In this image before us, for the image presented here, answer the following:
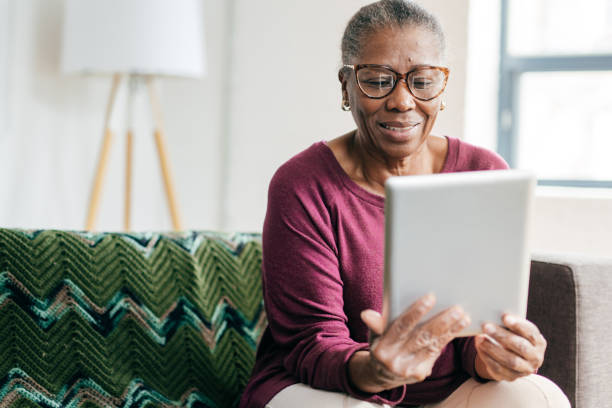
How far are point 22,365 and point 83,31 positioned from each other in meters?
1.46

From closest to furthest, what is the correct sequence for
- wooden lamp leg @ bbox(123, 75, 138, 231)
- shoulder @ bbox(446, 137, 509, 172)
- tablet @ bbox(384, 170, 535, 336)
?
tablet @ bbox(384, 170, 535, 336)
shoulder @ bbox(446, 137, 509, 172)
wooden lamp leg @ bbox(123, 75, 138, 231)

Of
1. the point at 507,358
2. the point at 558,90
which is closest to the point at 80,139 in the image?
the point at 558,90

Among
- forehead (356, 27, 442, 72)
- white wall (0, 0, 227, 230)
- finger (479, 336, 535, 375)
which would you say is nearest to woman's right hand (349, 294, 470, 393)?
finger (479, 336, 535, 375)

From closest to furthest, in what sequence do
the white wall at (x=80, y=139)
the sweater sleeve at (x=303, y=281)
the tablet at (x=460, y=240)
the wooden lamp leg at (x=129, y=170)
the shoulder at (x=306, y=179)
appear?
the tablet at (x=460, y=240)
the sweater sleeve at (x=303, y=281)
the shoulder at (x=306, y=179)
the white wall at (x=80, y=139)
the wooden lamp leg at (x=129, y=170)

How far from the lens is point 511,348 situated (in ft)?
3.63

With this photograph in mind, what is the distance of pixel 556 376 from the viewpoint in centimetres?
146

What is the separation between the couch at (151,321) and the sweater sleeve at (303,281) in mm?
243

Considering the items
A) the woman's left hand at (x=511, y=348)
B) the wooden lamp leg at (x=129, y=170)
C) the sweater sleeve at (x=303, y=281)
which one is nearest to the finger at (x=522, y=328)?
the woman's left hand at (x=511, y=348)

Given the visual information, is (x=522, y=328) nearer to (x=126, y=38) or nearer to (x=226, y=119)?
(x=126, y=38)

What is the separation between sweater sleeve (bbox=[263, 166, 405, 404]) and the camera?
3.90 feet

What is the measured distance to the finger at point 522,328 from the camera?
1073mm

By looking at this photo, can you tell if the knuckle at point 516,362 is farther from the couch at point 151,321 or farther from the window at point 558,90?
the window at point 558,90

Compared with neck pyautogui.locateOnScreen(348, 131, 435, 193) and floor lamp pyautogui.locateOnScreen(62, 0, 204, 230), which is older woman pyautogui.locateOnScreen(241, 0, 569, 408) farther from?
floor lamp pyautogui.locateOnScreen(62, 0, 204, 230)

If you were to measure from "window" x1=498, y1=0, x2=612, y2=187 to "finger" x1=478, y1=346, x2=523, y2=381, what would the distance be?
1672 mm
